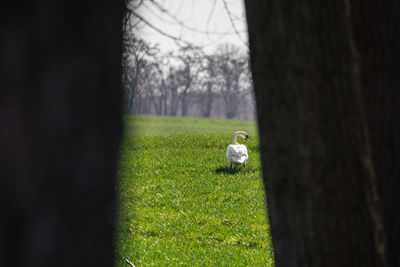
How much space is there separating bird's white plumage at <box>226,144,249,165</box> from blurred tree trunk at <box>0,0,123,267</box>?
12422 mm

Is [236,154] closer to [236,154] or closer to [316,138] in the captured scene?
[236,154]

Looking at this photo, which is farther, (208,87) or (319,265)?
(208,87)

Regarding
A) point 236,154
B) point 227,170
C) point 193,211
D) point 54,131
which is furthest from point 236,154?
point 54,131

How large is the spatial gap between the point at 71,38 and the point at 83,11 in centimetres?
9

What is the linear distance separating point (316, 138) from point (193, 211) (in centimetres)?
821

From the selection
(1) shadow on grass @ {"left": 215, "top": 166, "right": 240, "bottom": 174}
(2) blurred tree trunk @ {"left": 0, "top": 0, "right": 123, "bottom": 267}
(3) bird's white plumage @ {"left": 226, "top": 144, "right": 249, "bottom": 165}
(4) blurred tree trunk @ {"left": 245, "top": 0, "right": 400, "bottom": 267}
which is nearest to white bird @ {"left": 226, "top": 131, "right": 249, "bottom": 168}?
(3) bird's white plumage @ {"left": 226, "top": 144, "right": 249, "bottom": 165}

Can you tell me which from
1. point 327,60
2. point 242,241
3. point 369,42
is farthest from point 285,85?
point 242,241

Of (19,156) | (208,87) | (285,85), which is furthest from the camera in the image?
(208,87)

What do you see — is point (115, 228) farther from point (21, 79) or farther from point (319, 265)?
point (319, 265)

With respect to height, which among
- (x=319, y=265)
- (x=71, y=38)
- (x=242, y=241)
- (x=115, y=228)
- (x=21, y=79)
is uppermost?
(x=71, y=38)

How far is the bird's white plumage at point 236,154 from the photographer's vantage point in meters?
13.8

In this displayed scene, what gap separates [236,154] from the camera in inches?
548

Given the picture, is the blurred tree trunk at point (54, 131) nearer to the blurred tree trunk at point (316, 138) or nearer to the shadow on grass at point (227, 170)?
the blurred tree trunk at point (316, 138)

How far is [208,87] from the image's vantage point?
82.1m
